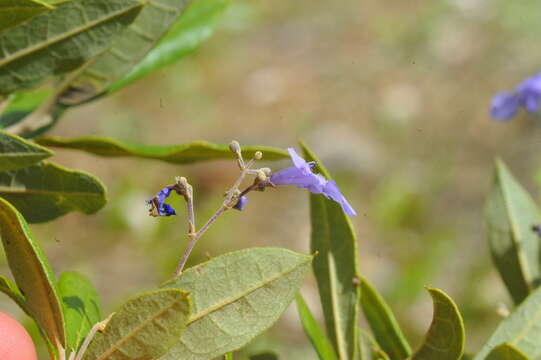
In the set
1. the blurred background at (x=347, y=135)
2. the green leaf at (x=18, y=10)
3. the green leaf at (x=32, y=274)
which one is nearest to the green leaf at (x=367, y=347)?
the green leaf at (x=32, y=274)

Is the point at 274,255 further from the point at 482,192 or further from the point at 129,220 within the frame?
the point at 482,192

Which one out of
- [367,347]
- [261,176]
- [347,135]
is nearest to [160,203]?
[261,176]

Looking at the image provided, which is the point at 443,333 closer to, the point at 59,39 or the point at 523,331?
the point at 523,331

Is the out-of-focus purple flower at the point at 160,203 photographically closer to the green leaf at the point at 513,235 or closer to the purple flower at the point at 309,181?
the purple flower at the point at 309,181

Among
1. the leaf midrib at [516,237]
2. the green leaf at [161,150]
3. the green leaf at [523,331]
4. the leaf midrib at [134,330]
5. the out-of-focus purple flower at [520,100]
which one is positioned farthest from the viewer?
the out-of-focus purple flower at [520,100]

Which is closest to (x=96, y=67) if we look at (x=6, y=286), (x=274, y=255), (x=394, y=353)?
(x=6, y=286)

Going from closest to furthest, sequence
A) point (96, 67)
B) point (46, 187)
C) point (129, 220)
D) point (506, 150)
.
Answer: point (46, 187), point (96, 67), point (129, 220), point (506, 150)

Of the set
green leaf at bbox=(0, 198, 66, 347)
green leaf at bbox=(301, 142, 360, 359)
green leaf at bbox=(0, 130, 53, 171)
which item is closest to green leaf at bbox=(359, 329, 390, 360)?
green leaf at bbox=(301, 142, 360, 359)
